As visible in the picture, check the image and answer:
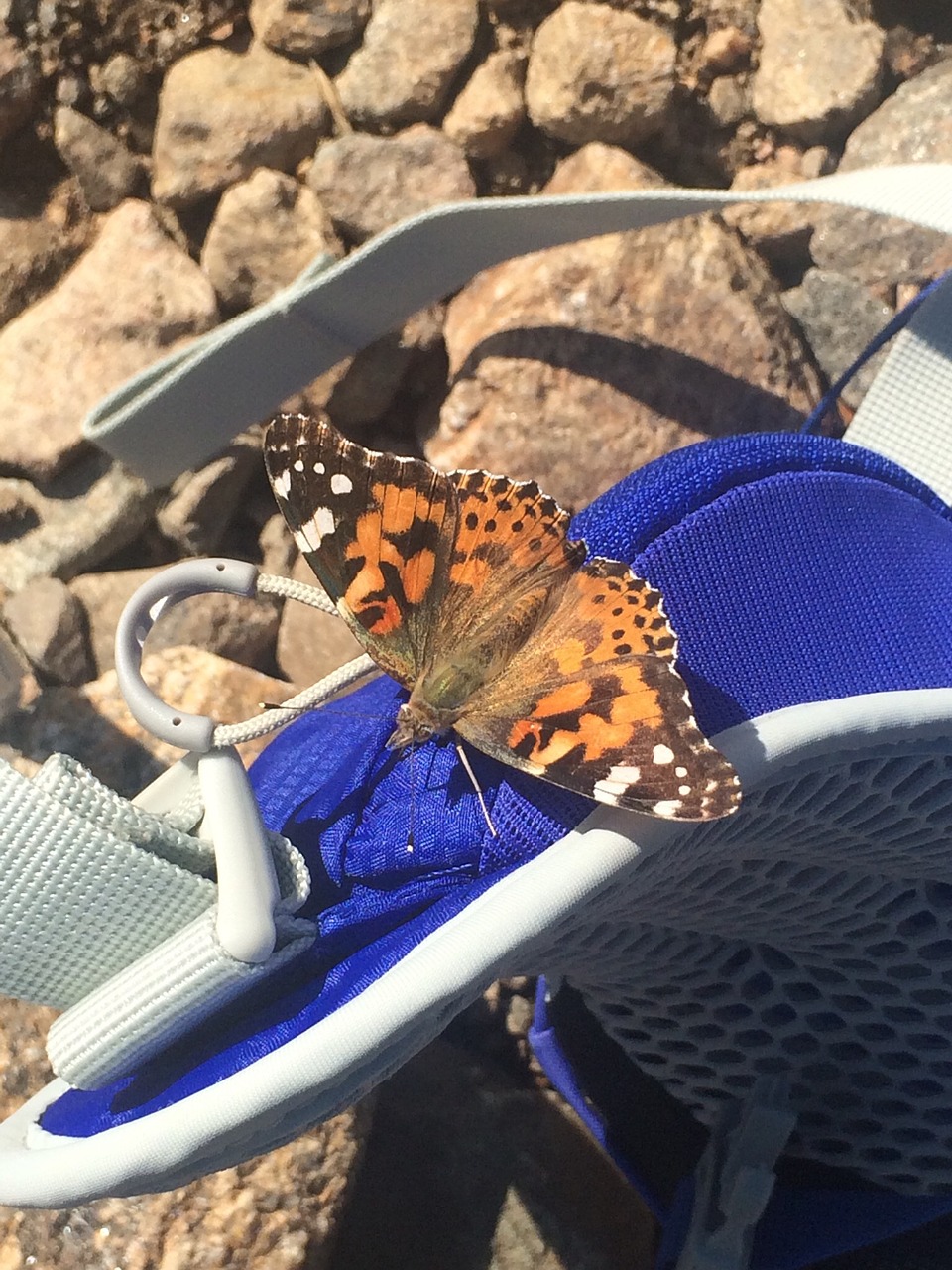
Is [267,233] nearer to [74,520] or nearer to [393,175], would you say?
[393,175]

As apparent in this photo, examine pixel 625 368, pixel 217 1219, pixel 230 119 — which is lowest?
pixel 217 1219

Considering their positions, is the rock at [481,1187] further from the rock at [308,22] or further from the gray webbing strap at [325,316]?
the rock at [308,22]

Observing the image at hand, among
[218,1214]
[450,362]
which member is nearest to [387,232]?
[450,362]

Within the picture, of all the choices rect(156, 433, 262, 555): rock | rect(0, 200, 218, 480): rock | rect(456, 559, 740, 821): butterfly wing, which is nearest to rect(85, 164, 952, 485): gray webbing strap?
rect(156, 433, 262, 555): rock

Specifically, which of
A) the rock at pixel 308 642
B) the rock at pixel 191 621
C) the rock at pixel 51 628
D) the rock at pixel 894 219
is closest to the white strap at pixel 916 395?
the rock at pixel 894 219

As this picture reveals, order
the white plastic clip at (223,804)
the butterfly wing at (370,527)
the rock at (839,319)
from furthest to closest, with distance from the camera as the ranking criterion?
the rock at (839,319) → the butterfly wing at (370,527) → the white plastic clip at (223,804)

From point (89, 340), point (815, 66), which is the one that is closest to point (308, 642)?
point (89, 340)

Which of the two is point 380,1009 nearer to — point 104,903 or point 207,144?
point 104,903

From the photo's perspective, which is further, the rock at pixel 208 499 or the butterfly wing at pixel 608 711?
the rock at pixel 208 499

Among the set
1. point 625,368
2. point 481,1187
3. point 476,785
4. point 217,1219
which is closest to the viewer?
point 476,785
